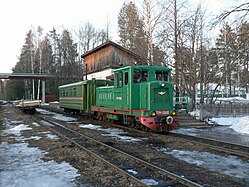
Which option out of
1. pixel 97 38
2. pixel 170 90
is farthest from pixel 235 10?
pixel 97 38

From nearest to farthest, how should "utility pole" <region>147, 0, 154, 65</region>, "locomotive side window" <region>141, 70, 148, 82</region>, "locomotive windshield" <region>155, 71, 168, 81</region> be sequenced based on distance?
"locomotive side window" <region>141, 70, 148, 82</region> < "locomotive windshield" <region>155, 71, 168, 81</region> < "utility pole" <region>147, 0, 154, 65</region>

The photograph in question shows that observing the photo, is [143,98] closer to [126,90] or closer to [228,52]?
[126,90]

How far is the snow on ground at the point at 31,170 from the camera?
18.8ft

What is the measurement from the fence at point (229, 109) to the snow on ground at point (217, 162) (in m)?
14.0

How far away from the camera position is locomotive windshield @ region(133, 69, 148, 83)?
13.2 metres

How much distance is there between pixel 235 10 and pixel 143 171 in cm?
1129

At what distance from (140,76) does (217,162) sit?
6.76 metres

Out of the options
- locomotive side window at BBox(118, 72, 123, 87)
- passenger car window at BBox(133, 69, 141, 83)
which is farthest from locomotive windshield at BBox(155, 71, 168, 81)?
locomotive side window at BBox(118, 72, 123, 87)

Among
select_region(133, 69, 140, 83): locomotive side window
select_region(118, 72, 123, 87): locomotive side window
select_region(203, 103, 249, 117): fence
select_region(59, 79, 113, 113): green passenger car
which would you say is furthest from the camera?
select_region(203, 103, 249, 117): fence

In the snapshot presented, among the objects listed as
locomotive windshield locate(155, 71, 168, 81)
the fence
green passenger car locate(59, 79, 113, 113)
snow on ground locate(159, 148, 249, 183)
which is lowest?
snow on ground locate(159, 148, 249, 183)

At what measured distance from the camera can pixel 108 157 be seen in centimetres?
802

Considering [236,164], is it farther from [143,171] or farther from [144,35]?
[144,35]

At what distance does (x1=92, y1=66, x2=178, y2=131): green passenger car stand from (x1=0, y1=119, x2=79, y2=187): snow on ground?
5.31m

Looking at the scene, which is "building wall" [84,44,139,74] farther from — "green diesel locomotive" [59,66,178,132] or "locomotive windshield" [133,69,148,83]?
"locomotive windshield" [133,69,148,83]
